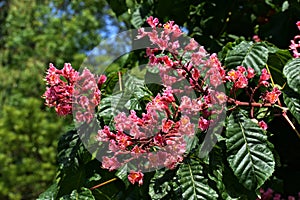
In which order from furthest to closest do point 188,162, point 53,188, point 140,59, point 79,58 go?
point 79,58
point 140,59
point 53,188
point 188,162

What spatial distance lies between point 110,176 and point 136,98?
26 cm

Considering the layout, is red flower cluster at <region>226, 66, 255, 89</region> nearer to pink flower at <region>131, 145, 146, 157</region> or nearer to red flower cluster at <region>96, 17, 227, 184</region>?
red flower cluster at <region>96, 17, 227, 184</region>

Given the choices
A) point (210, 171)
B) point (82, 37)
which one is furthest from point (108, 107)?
point (82, 37)

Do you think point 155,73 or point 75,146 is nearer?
point 75,146

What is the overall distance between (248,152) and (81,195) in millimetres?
465

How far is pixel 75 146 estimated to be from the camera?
143 cm

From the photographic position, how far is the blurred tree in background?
8.18m

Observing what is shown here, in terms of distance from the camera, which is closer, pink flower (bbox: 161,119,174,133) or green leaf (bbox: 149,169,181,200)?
pink flower (bbox: 161,119,174,133)

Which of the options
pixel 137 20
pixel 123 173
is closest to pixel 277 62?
pixel 123 173

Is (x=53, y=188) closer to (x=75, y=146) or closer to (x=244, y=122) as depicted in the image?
(x=75, y=146)

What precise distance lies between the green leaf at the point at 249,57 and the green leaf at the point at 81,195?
1.74 ft

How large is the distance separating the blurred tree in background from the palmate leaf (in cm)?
642

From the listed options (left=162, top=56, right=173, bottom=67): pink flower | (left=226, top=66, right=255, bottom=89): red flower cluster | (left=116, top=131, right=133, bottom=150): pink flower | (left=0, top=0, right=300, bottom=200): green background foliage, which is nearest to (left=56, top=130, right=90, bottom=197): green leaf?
(left=0, top=0, right=300, bottom=200): green background foliage

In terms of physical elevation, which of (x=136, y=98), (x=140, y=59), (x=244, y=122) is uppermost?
(x=140, y=59)
